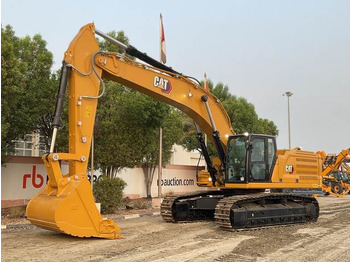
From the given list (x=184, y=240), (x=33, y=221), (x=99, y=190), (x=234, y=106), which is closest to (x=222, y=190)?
(x=184, y=240)

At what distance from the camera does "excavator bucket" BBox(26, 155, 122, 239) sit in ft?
24.5

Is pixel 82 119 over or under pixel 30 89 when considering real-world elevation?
under

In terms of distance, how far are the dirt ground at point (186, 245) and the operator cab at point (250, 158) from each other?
153cm

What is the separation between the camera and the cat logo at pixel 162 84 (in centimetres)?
990

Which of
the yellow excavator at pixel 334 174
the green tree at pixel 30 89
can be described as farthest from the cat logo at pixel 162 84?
the yellow excavator at pixel 334 174

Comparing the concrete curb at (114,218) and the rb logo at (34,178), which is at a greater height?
the rb logo at (34,178)

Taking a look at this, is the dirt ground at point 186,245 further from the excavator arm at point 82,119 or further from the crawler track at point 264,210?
the excavator arm at point 82,119

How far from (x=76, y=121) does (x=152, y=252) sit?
3.24 metres

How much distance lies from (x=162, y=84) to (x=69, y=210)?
13.6 ft

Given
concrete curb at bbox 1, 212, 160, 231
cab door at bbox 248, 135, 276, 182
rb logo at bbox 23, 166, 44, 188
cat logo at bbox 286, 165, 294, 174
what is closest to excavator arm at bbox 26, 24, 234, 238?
cab door at bbox 248, 135, 276, 182

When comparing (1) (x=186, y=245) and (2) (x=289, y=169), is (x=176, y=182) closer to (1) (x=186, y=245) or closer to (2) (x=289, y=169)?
(2) (x=289, y=169)

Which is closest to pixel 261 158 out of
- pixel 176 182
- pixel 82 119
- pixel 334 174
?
pixel 82 119

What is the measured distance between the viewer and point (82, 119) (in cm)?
841

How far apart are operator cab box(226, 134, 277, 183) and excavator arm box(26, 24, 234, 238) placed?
235 centimetres
